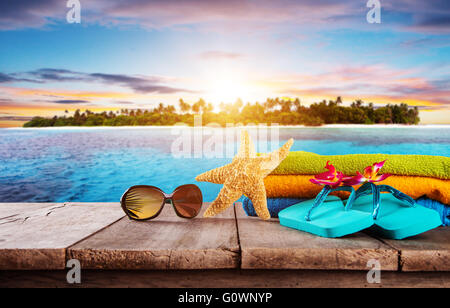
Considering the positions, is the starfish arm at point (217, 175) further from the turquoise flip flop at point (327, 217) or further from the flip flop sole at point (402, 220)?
the flip flop sole at point (402, 220)

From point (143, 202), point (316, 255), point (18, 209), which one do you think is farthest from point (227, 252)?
point (18, 209)

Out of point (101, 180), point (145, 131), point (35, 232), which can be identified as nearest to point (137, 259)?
point (35, 232)

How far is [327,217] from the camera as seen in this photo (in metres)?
1.35

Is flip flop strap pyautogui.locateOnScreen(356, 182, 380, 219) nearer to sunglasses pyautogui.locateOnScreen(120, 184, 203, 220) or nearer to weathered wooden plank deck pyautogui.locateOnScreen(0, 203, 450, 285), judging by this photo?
weathered wooden plank deck pyautogui.locateOnScreen(0, 203, 450, 285)

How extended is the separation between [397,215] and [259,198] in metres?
0.61

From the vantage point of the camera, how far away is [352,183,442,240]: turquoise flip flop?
1.26 meters

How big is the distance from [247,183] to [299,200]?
32 centimetres

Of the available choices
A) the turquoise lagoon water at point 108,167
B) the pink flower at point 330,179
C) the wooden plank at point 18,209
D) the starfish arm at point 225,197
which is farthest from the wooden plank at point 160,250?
the turquoise lagoon water at point 108,167

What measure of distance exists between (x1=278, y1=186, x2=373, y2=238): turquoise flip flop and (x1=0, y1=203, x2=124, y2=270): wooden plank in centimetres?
94

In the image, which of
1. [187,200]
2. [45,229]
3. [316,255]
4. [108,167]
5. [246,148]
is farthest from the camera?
[108,167]

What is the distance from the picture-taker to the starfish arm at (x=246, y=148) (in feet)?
5.28

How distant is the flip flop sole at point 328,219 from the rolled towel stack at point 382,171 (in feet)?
0.39

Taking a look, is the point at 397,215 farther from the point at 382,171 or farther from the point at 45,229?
the point at 45,229

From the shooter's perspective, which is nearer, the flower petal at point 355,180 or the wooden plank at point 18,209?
the flower petal at point 355,180
